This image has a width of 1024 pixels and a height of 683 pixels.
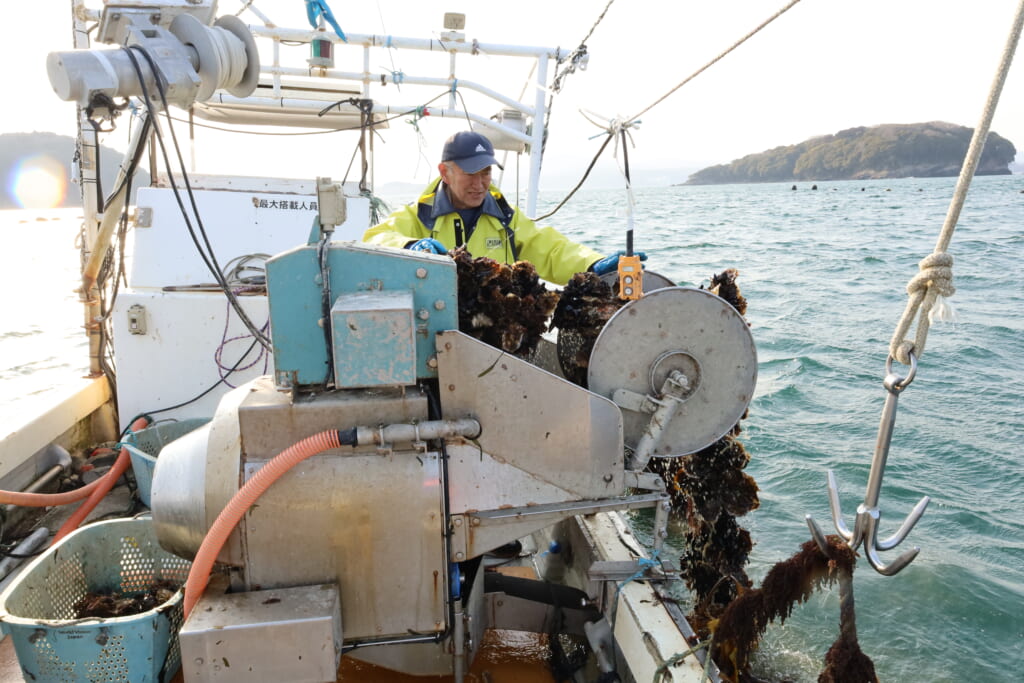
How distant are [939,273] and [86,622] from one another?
2.65 m

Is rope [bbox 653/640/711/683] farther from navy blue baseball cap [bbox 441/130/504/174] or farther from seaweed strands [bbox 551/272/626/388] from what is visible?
navy blue baseball cap [bbox 441/130/504/174]

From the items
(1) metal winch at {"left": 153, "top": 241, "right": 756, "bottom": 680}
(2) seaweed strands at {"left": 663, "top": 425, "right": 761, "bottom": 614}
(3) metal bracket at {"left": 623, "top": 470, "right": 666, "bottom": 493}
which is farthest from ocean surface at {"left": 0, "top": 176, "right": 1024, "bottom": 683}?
(1) metal winch at {"left": 153, "top": 241, "right": 756, "bottom": 680}

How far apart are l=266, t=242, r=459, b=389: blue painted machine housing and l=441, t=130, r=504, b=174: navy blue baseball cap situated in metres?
1.20

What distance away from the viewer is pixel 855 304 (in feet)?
41.5

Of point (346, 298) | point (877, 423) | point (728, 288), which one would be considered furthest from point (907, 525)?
point (877, 423)

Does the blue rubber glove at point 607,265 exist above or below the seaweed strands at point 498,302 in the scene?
above

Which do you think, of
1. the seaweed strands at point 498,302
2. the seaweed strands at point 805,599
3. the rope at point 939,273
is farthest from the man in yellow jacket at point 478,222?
the rope at point 939,273

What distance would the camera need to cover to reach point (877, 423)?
7676 millimetres

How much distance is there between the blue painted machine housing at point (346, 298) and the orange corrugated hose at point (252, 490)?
0.57ft

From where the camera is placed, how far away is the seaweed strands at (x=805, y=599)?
2.12 meters

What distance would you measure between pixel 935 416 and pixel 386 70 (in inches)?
253

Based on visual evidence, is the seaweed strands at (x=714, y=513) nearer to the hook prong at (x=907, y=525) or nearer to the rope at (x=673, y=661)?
the rope at (x=673, y=661)

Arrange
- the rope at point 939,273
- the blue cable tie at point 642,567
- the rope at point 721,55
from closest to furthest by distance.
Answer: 1. the rope at point 939,273
2. the rope at point 721,55
3. the blue cable tie at point 642,567

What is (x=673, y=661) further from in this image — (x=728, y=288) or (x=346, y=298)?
(x=346, y=298)
